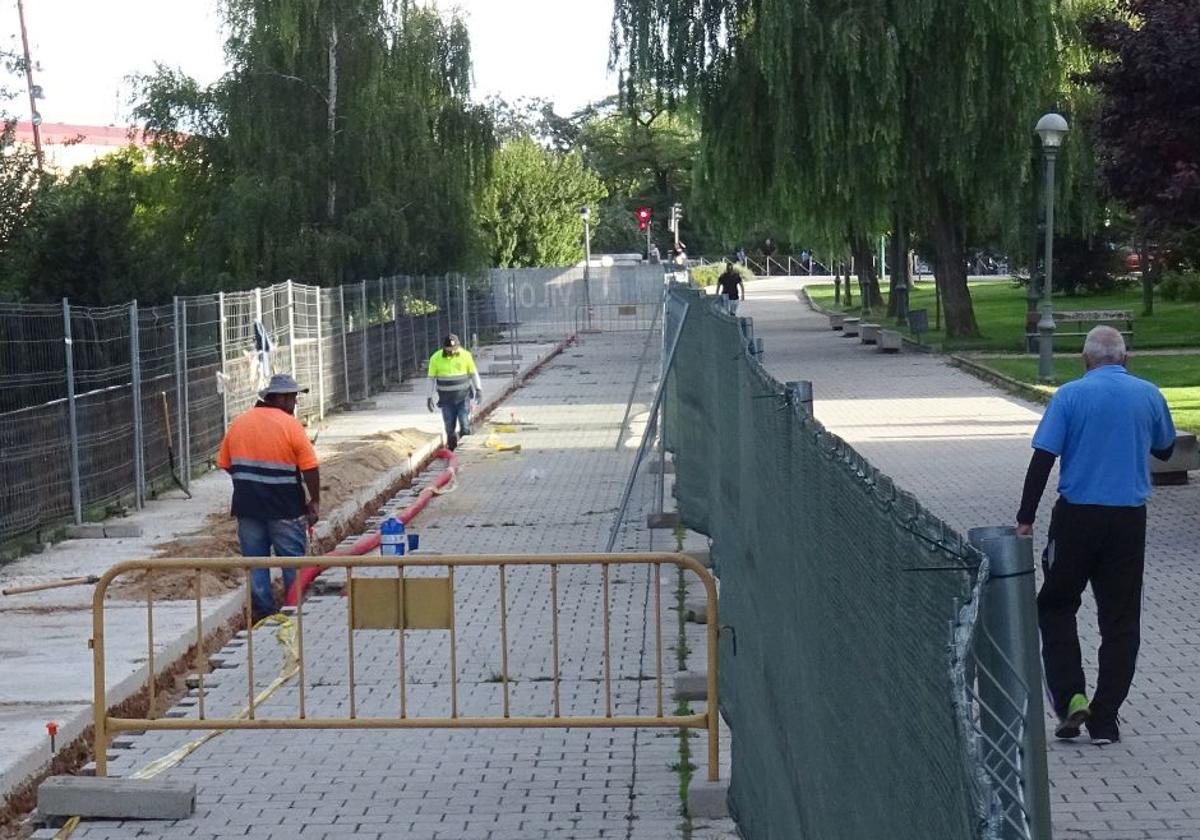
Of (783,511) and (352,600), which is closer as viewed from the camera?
(783,511)

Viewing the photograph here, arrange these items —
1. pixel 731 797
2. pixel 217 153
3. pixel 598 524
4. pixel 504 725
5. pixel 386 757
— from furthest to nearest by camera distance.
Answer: pixel 217 153 < pixel 598 524 < pixel 386 757 < pixel 504 725 < pixel 731 797

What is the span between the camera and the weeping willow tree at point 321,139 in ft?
135

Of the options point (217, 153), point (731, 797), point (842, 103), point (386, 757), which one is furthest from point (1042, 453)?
point (217, 153)

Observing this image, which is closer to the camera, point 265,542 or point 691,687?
point 691,687

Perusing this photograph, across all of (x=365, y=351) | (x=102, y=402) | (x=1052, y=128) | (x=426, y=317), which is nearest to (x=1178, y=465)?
(x=102, y=402)

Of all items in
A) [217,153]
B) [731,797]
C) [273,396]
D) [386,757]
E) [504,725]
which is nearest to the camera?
[731,797]

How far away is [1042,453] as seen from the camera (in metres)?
8.26

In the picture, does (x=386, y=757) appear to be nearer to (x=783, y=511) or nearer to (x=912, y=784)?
(x=783, y=511)

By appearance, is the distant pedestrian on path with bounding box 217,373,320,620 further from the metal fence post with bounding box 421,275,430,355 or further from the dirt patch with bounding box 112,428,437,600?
the metal fence post with bounding box 421,275,430,355

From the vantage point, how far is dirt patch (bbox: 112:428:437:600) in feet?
42.7

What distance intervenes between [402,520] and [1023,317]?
35704 mm

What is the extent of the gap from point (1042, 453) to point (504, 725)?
8.45 ft

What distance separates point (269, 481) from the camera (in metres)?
11.8

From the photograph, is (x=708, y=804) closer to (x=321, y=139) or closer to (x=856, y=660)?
(x=856, y=660)
